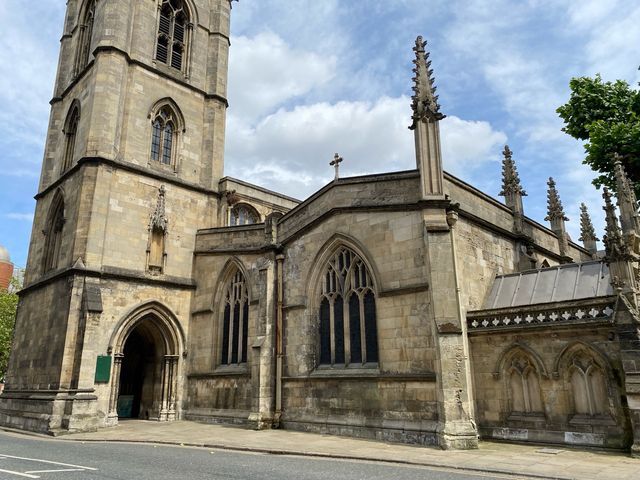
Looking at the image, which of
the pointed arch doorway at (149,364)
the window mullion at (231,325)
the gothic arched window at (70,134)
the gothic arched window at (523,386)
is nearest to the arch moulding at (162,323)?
the pointed arch doorway at (149,364)

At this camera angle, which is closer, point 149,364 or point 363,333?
point 363,333

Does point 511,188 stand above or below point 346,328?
above

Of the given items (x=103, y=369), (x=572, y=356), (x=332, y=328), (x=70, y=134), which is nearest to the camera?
(x=572, y=356)

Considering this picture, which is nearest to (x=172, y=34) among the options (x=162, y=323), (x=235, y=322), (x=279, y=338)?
(x=162, y=323)

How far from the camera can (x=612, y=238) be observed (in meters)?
11.2

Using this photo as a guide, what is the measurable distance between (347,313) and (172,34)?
1719cm

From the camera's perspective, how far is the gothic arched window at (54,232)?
2022 centimetres

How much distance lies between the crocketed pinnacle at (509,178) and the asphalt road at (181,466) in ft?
40.0

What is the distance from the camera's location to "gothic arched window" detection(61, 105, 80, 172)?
2144 cm

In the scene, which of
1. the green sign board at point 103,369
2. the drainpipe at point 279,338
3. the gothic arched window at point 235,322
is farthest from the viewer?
the gothic arched window at point 235,322

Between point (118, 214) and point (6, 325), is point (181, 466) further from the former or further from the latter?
point (6, 325)

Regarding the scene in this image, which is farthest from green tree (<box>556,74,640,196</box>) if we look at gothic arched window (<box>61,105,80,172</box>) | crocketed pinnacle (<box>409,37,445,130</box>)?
gothic arched window (<box>61,105,80,172</box>)

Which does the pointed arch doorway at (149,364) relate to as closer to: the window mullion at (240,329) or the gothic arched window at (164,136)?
the window mullion at (240,329)

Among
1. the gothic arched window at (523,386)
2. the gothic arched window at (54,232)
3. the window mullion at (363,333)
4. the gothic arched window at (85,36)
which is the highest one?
the gothic arched window at (85,36)
